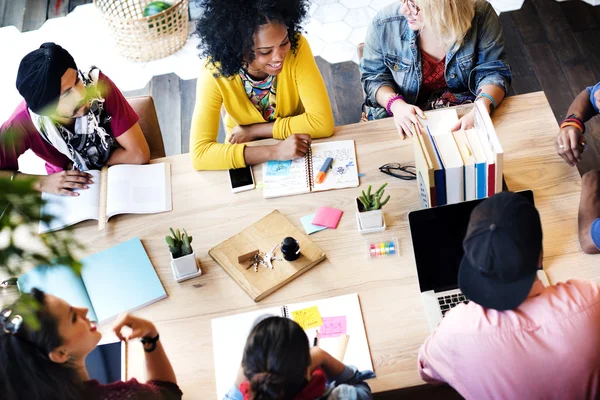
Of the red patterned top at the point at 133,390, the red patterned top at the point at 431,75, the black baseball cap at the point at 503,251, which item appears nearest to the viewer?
the black baseball cap at the point at 503,251

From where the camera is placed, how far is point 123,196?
212 centimetres

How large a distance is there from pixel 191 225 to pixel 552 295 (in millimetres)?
1096

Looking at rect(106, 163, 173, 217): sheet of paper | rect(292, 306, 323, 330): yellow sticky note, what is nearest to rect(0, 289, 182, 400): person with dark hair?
rect(292, 306, 323, 330): yellow sticky note

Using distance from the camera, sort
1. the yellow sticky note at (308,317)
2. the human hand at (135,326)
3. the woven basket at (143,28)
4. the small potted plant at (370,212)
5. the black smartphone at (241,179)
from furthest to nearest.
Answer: the woven basket at (143,28) → the black smartphone at (241,179) → the small potted plant at (370,212) → the yellow sticky note at (308,317) → the human hand at (135,326)

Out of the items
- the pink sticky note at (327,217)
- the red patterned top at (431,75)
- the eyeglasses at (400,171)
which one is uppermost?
the red patterned top at (431,75)

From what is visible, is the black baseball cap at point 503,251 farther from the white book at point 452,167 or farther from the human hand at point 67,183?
the human hand at point 67,183

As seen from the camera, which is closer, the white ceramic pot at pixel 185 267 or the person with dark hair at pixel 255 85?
the white ceramic pot at pixel 185 267

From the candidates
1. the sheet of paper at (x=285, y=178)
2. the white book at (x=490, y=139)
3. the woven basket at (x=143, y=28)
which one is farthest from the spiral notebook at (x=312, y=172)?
the woven basket at (x=143, y=28)

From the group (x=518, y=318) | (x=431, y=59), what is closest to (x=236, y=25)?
(x=431, y=59)

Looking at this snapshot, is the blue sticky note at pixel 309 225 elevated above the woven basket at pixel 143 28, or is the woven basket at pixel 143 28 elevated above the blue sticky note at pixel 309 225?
the woven basket at pixel 143 28

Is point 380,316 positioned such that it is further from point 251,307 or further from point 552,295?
point 552,295

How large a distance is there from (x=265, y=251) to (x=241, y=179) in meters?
0.31

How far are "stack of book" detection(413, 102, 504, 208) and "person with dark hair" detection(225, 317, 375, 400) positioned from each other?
63 centimetres

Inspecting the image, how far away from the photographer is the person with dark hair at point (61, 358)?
1.35 metres
